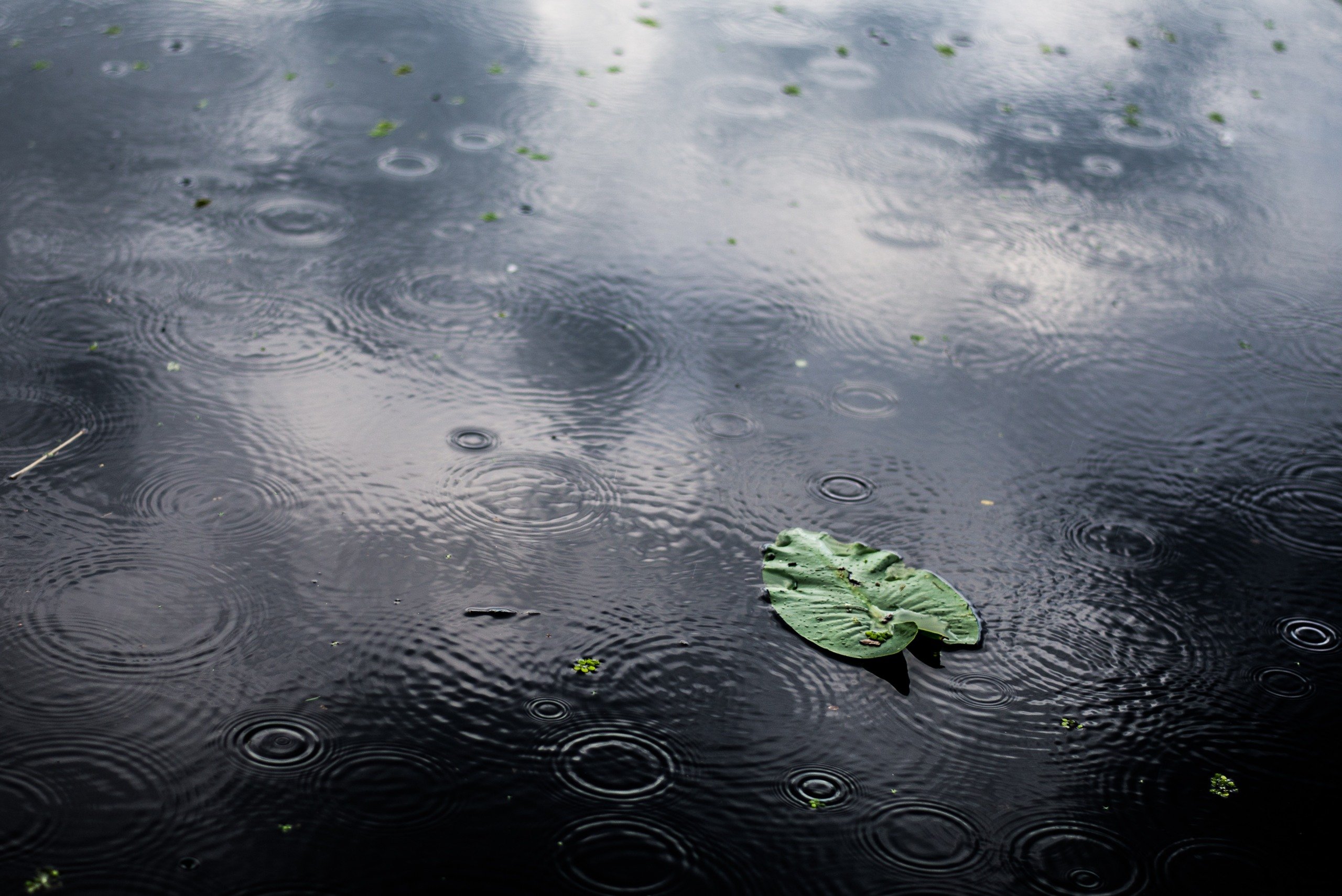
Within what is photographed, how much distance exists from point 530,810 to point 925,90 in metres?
4.42

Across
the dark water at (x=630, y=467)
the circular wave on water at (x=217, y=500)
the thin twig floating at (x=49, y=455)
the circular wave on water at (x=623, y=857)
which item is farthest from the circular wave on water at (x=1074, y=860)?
the thin twig floating at (x=49, y=455)

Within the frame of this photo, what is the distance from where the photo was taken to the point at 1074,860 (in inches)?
82.8

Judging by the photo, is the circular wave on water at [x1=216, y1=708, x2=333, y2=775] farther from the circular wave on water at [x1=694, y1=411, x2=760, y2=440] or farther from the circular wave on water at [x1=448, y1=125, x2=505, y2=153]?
the circular wave on water at [x1=448, y1=125, x2=505, y2=153]

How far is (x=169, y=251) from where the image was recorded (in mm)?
3723

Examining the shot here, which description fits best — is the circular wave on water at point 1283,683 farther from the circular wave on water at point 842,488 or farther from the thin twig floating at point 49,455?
the thin twig floating at point 49,455

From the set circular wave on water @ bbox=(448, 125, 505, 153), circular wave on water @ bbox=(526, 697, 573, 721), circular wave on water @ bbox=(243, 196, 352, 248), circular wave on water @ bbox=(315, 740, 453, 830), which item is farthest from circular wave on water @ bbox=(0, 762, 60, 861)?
circular wave on water @ bbox=(448, 125, 505, 153)

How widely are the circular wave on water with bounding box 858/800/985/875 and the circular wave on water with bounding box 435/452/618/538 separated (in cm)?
105

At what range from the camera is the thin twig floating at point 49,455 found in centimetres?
277

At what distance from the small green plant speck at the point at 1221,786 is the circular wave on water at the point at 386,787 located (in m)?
1.57

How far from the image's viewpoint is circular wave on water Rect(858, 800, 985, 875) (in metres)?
2.07

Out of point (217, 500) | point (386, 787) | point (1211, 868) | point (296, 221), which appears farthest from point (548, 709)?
point (296, 221)

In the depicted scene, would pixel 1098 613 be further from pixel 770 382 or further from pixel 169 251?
pixel 169 251

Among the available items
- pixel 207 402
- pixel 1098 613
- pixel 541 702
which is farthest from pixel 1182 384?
pixel 207 402

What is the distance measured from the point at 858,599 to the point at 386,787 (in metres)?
1.15
